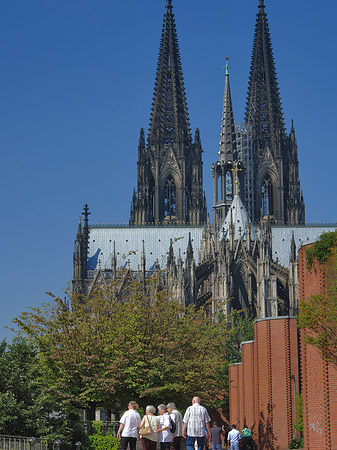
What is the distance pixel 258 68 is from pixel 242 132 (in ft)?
27.0

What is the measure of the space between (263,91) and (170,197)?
61.8ft

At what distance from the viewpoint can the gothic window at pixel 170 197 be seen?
11262 cm

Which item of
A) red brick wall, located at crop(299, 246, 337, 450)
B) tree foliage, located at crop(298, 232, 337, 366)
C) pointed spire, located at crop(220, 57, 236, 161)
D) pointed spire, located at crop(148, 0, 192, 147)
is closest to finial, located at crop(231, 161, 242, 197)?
pointed spire, located at crop(220, 57, 236, 161)

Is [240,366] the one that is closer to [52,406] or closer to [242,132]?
[52,406]

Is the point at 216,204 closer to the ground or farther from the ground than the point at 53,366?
farther from the ground

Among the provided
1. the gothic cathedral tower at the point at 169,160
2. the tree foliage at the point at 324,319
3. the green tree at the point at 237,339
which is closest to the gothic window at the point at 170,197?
the gothic cathedral tower at the point at 169,160

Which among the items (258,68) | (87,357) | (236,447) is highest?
(258,68)

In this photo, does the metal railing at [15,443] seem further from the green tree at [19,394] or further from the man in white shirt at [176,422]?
the man in white shirt at [176,422]

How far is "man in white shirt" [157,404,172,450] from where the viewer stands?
23.6m

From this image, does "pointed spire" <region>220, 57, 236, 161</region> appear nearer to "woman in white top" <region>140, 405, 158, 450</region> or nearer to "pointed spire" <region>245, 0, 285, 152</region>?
"pointed spire" <region>245, 0, 285, 152</region>

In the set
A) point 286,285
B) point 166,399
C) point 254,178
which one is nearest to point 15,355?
point 166,399

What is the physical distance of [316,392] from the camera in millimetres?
32125

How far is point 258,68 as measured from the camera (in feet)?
391

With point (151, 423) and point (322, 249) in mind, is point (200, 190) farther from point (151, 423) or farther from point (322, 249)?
point (151, 423)
